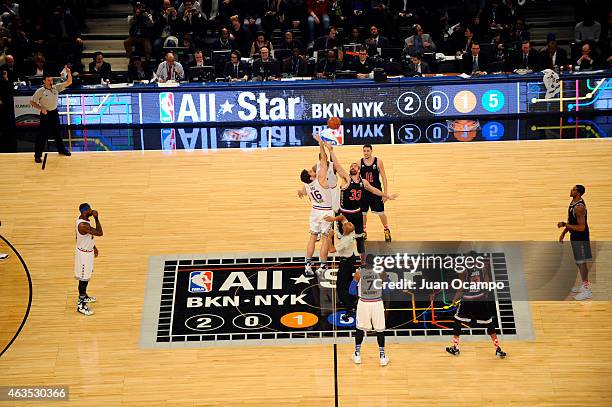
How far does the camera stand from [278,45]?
28.1 meters

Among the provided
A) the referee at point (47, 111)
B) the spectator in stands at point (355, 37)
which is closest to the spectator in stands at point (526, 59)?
the spectator in stands at point (355, 37)

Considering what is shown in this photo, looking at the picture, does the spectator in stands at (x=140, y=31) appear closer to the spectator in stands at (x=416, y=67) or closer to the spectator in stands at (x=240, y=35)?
the spectator in stands at (x=240, y=35)

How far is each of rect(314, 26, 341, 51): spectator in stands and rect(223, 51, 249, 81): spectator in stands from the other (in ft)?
7.25

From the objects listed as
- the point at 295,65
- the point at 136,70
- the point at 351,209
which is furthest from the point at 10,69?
the point at 351,209

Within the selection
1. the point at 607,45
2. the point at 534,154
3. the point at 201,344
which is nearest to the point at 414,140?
the point at 534,154

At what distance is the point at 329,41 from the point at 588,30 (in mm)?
6450

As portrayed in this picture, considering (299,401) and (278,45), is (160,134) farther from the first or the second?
(299,401)

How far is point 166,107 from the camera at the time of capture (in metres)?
25.4

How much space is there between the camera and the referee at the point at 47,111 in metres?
23.0

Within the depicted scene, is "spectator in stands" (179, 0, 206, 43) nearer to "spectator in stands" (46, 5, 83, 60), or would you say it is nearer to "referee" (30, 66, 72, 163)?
"spectator in stands" (46, 5, 83, 60)

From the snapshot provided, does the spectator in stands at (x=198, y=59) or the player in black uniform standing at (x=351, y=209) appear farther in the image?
the spectator in stands at (x=198, y=59)

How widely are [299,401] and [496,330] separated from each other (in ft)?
11.7

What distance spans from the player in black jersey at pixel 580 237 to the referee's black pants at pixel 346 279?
133 inches

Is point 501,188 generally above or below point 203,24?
below
